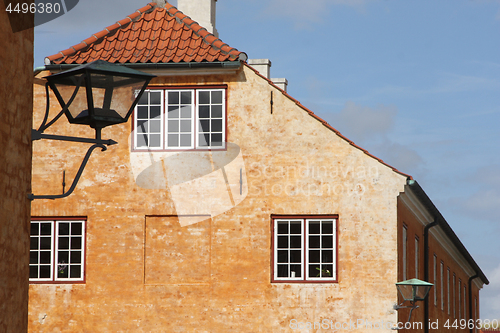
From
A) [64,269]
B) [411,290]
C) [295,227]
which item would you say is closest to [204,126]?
[295,227]

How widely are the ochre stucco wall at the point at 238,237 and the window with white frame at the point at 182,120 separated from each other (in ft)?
0.96

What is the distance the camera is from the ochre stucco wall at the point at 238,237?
16.3 metres

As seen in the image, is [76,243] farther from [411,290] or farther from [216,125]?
[411,290]

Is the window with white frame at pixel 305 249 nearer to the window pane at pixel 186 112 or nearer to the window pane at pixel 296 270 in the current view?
the window pane at pixel 296 270

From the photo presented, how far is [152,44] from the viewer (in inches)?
695

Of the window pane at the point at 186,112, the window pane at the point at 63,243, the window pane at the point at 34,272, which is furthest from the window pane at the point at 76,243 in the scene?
the window pane at the point at 186,112

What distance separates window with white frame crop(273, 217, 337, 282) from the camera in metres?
16.4

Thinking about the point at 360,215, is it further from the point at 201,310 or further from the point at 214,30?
the point at 214,30

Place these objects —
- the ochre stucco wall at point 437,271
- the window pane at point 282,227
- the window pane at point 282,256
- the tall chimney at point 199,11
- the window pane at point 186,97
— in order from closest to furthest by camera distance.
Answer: the window pane at point 282,256
the window pane at point 282,227
the window pane at point 186,97
the ochre stucco wall at point 437,271
the tall chimney at point 199,11

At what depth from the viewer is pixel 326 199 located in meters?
16.6

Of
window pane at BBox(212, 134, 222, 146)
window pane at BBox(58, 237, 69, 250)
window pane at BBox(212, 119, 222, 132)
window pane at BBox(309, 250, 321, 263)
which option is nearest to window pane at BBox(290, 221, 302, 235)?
window pane at BBox(309, 250, 321, 263)

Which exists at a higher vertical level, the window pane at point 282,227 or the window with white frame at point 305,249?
the window pane at point 282,227

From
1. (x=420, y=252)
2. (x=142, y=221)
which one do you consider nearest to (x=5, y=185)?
(x=142, y=221)

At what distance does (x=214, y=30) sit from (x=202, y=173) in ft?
17.1
